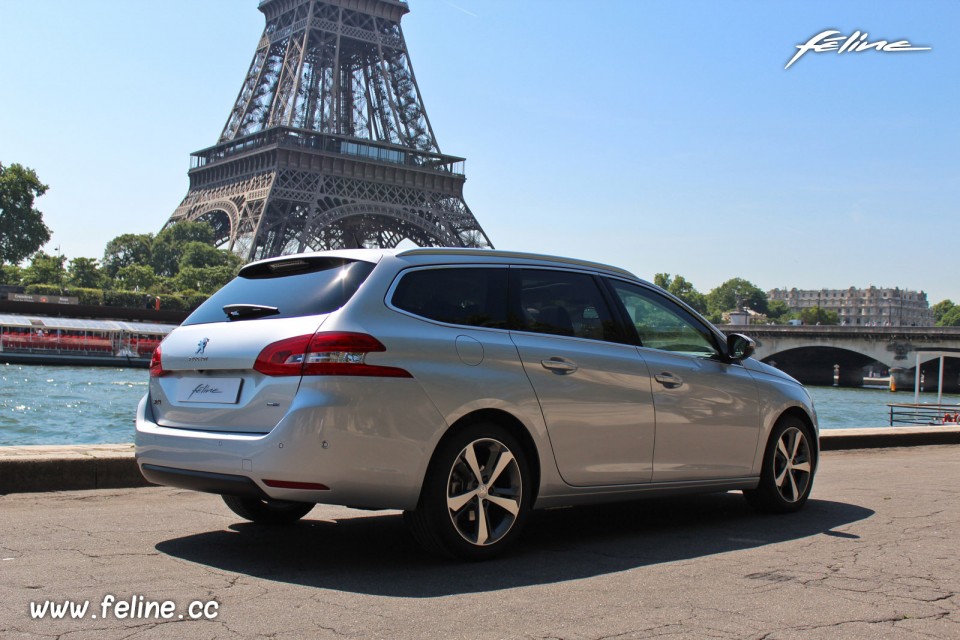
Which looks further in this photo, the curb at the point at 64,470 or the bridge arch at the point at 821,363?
the bridge arch at the point at 821,363

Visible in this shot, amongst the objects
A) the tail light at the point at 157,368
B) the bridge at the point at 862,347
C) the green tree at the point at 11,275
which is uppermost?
the green tree at the point at 11,275

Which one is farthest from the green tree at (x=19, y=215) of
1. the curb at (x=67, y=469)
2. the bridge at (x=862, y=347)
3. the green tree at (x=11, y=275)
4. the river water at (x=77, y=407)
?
the curb at (x=67, y=469)

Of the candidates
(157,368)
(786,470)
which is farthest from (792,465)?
(157,368)

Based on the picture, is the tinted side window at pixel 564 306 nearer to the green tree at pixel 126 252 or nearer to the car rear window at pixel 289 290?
the car rear window at pixel 289 290

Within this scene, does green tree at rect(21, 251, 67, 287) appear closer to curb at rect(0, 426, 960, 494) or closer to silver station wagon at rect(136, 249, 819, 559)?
curb at rect(0, 426, 960, 494)

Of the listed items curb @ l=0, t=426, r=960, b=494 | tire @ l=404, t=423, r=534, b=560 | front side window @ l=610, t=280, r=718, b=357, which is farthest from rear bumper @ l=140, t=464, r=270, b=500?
front side window @ l=610, t=280, r=718, b=357

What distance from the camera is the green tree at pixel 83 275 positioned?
3789 inches

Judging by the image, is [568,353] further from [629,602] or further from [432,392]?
[629,602]

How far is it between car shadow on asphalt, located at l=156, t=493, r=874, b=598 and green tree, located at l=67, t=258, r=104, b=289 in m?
96.8

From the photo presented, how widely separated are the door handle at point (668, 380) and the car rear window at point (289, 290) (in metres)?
1.84

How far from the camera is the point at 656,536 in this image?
18.8 feet

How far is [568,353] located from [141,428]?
2.11 metres

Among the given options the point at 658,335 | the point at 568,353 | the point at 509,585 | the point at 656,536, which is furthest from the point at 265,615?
the point at 658,335

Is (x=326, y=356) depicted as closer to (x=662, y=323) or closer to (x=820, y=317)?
(x=662, y=323)
